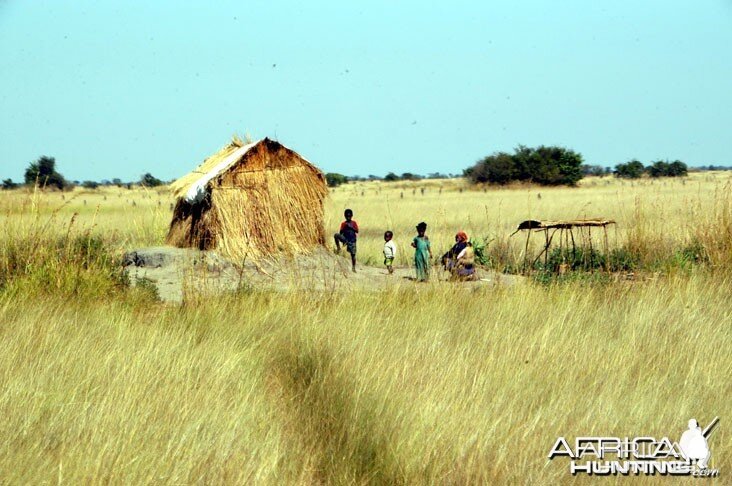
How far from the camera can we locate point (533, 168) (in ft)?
208

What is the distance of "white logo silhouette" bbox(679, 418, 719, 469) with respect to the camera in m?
5.03

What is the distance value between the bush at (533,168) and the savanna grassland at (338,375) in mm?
52317

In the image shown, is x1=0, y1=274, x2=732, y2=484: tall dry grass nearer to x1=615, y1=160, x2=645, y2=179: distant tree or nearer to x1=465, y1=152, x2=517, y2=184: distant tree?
x1=465, y1=152, x2=517, y2=184: distant tree

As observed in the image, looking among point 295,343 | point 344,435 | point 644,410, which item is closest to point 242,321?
point 295,343

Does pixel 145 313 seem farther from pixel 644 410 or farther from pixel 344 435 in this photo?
pixel 644 410

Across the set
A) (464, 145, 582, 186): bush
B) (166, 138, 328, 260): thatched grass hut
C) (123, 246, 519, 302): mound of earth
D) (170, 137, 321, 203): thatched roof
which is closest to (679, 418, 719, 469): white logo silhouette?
(123, 246, 519, 302): mound of earth

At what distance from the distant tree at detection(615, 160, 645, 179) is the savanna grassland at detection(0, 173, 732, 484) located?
216 ft

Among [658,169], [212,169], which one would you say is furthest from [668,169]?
[212,169]

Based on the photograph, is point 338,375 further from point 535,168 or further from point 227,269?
point 535,168

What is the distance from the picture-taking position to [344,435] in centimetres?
520

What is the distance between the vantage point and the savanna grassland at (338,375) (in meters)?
4.82

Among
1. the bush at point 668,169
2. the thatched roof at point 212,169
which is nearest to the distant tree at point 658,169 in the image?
the bush at point 668,169

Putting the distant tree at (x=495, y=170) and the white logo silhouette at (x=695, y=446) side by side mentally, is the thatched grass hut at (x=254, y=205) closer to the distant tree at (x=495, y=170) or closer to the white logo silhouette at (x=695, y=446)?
the white logo silhouette at (x=695, y=446)

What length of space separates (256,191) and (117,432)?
10012mm
